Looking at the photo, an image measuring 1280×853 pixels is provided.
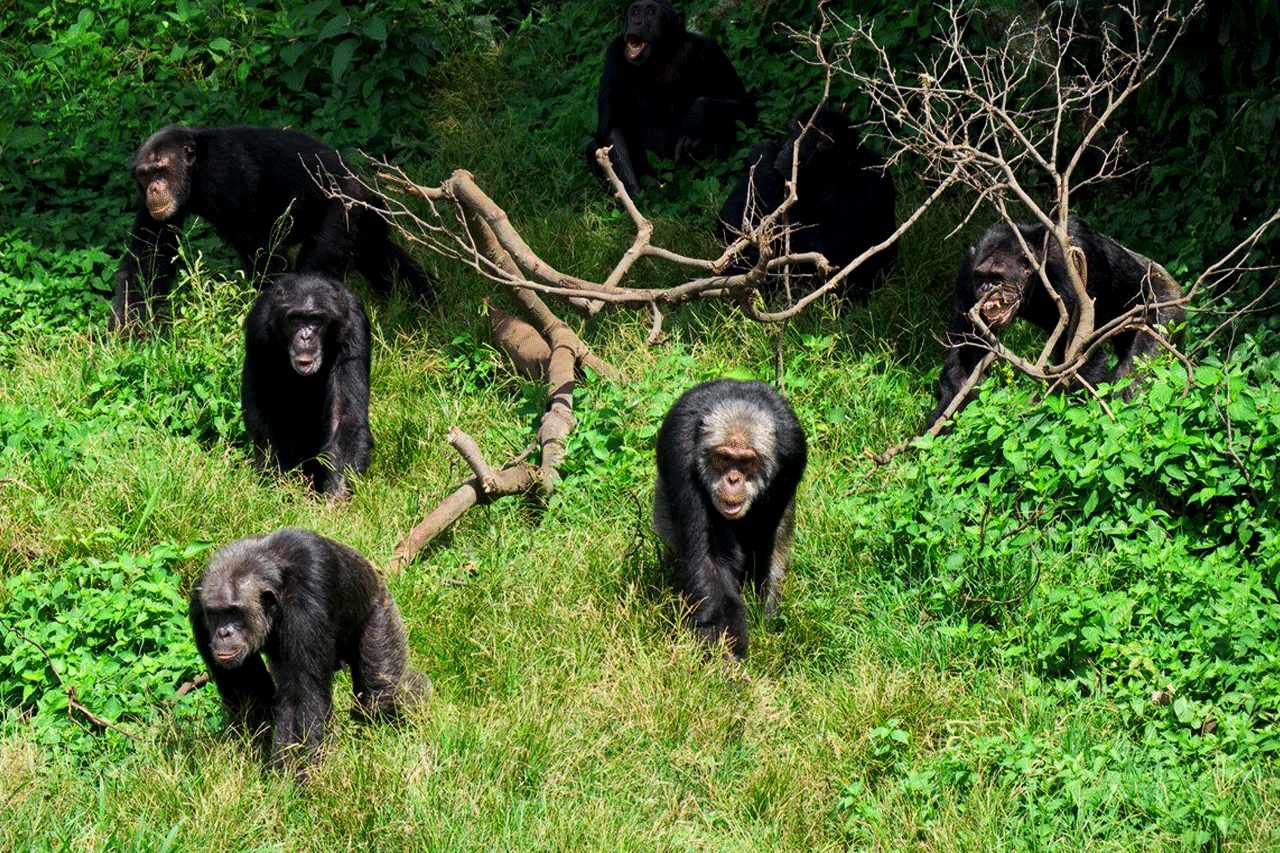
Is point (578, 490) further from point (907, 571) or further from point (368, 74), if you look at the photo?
point (368, 74)

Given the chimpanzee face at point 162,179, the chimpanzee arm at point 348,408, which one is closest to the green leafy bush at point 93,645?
the chimpanzee arm at point 348,408

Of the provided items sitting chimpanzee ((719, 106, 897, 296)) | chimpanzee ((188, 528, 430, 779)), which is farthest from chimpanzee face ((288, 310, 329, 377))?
sitting chimpanzee ((719, 106, 897, 296))

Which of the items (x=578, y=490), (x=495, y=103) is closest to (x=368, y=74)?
(x=495, y=103)

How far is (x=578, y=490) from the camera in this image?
705 cm

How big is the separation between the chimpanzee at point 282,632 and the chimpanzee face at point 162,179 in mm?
4139

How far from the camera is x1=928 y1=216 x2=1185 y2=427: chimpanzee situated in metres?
7.25

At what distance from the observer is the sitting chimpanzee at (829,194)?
30.1 feet

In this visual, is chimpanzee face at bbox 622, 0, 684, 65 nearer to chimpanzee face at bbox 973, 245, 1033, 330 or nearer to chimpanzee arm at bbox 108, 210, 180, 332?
chimpanzee arm at bbox 108, 210, 180, 332

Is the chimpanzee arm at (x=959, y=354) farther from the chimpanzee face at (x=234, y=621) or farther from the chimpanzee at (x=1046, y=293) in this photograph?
the chimpanzee face at (x=234, y=621)

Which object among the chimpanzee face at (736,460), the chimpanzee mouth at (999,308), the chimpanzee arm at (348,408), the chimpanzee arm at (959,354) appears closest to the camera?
the chimpanzee face at (736,460)

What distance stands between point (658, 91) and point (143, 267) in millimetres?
3842

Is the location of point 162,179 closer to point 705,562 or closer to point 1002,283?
point 705,562

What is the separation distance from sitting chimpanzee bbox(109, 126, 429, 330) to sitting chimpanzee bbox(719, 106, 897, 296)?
2192 mm

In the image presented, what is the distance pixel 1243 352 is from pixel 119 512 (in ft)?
17.8
